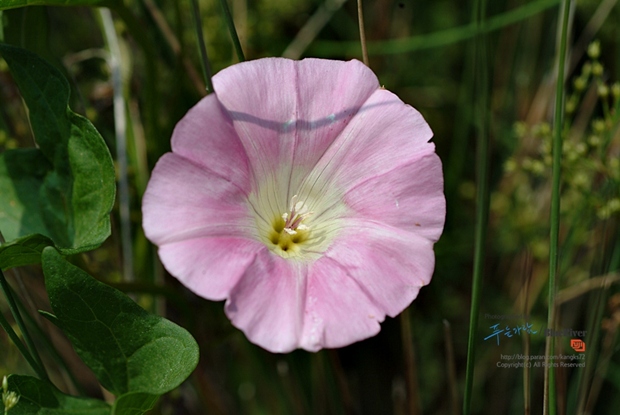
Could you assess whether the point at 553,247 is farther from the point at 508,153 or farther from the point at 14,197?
the point at 508,153

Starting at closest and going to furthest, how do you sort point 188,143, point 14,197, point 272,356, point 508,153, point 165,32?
point 188,143, point 14,197, point 165,32, point 272,356, point 508,153

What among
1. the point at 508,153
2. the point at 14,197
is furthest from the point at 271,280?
the point at 508,153

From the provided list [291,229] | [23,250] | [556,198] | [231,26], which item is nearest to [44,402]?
[23,250]

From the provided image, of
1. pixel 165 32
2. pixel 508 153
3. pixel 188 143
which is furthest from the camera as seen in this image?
pixel 508 153

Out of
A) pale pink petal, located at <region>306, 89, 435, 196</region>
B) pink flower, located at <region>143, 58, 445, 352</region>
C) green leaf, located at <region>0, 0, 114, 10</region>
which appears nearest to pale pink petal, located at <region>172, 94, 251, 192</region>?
pink flower, located at <region>143, 58, 445, 352</region>

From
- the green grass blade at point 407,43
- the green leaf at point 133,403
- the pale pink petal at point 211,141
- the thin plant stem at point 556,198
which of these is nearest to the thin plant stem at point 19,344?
the green leaf at point 133,403

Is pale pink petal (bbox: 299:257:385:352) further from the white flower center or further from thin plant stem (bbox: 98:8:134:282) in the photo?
thin plant stem (bbox: 98:8:134:282)
